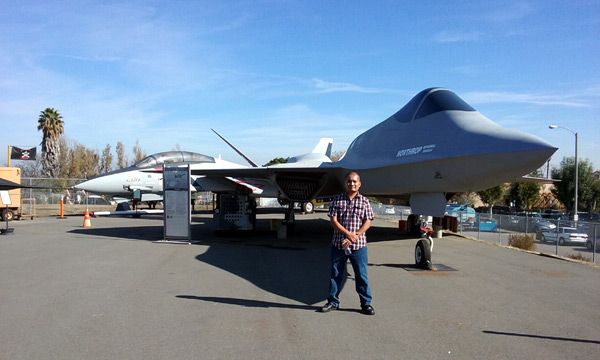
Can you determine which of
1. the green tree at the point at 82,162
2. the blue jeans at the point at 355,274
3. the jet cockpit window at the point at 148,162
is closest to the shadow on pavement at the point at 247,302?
the blue jeans at the point at 355,274

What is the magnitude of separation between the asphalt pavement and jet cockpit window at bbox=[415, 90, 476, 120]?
3121 millimetres

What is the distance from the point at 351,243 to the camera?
19.5 ft

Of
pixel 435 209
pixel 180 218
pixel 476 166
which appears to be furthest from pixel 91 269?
pixel 476 166

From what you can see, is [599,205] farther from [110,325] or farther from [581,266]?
[110,325]

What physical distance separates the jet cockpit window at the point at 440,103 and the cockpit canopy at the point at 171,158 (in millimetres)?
18438

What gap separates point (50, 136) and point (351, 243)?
63211 millimetres

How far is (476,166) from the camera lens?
8305 mm

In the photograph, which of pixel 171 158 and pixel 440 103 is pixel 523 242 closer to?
pixel 440 103

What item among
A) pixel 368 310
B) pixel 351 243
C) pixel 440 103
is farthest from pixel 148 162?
pixel 368 310

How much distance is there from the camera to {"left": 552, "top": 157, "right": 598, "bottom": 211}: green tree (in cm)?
5347

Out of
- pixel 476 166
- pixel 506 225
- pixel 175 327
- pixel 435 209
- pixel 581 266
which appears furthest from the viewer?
pixel 506 225

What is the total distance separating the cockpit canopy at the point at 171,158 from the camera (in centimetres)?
2633

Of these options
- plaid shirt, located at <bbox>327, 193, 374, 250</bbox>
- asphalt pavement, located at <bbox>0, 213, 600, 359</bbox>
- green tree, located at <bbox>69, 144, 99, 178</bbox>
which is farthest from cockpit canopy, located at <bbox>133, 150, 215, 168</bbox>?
green tree, located at <bbox>69, 144, 99, 178</bbox>

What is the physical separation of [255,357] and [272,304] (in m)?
1.90
